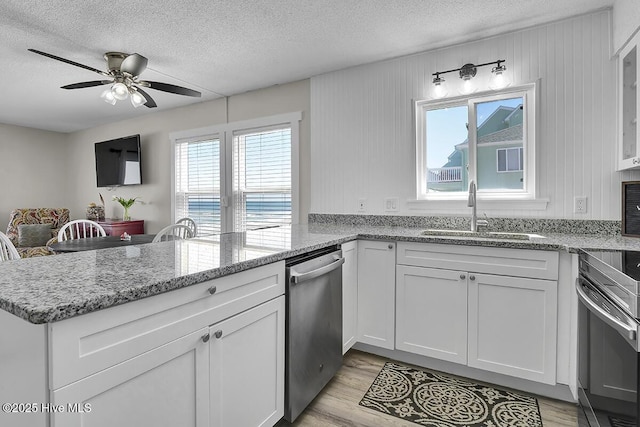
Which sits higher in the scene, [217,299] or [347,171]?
[347,171]

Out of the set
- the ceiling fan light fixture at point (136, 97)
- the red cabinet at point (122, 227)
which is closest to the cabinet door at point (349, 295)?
the ceiling fan light fixture at point (136, 97)

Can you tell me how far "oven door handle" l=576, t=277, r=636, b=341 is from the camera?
104 cm

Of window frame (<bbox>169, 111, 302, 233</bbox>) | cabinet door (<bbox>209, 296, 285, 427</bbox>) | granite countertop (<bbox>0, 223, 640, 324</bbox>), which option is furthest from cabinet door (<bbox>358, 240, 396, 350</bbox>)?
window frame (<bbox>169, 111, 302, 233</bbox>)

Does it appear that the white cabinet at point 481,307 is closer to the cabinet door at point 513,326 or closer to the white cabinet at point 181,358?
the cabinet door at point 513,326

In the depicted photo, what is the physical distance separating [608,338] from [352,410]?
1232 millimetres

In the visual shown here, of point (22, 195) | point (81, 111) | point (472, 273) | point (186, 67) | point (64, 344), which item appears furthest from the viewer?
point (22, 195)

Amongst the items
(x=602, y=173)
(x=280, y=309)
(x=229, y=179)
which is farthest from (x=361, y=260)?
(x=229, y=179)

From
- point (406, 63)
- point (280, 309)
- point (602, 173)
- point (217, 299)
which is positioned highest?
point (406, 63)

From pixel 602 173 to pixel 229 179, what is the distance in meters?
3.48

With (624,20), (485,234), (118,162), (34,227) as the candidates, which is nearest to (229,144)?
(118,162)

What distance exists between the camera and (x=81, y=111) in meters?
4.49

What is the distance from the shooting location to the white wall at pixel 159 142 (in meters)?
3.45

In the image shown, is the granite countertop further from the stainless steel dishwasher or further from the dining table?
the dining table

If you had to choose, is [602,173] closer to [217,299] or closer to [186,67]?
[217,299]
